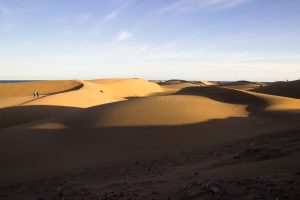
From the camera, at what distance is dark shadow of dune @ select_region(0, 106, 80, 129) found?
2103cm

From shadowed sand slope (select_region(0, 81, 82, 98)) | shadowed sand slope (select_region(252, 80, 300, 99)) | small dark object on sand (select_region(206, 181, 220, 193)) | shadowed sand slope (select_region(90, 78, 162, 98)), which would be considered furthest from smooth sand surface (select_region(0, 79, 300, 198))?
shadowed sand slope (select_region(0, 81, 82, 98))

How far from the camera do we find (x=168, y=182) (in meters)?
6.07

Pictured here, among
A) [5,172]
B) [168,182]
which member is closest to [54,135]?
[5,172]

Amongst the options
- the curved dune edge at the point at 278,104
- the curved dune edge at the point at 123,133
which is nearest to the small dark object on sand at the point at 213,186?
the curved dune edge at the point at 123,133

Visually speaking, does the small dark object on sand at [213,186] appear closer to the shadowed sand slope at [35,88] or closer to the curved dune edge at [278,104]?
the curved dune edge at [278,104]

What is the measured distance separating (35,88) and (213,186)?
178 ft

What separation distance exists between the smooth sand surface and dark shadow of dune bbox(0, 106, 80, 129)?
22.2 ft

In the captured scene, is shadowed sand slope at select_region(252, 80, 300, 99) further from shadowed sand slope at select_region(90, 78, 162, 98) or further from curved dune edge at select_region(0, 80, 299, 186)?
shadowed sand slope at select_region(90, 78, 162, 98)

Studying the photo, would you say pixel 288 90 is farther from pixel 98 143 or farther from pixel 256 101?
pixel 98 143

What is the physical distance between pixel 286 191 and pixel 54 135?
9.81m

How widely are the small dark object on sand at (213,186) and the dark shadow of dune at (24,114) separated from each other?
17.7 metres

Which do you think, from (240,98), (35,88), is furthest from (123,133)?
(35,88)

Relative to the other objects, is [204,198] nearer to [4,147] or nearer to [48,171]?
[48,171]

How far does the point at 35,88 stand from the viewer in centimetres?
5572
